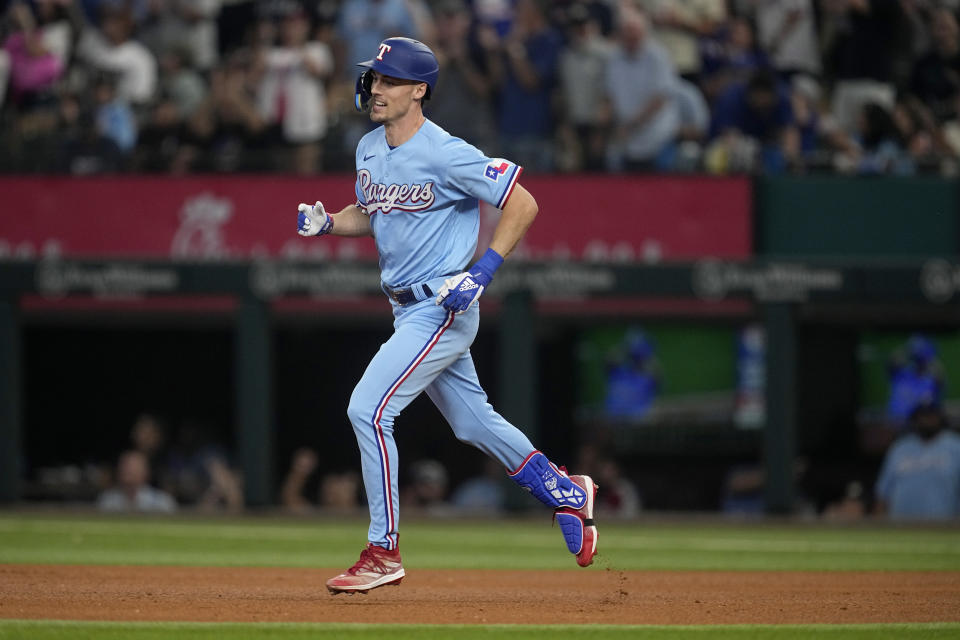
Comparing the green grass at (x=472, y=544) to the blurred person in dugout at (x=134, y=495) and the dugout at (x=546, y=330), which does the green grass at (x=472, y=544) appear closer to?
the blurred person in dugout at (x=134, y=495)

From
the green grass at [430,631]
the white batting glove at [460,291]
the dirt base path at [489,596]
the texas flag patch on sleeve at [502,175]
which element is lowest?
the dirt base path at [489,596]

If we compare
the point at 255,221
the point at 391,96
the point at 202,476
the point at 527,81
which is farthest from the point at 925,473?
the point at 391,96

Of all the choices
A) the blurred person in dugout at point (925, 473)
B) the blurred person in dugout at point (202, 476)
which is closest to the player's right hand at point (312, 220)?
the blurred person in dugout at point (202, 476)

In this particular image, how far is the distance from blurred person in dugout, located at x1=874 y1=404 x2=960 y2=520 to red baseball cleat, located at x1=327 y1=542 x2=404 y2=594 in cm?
656

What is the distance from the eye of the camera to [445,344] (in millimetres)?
5836

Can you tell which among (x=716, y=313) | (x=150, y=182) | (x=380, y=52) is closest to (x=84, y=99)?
(x=150, y=182)

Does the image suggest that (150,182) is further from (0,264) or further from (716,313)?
(716,313)

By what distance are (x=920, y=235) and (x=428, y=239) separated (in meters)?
6.77

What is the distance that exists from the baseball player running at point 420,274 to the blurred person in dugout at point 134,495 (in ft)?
20.4

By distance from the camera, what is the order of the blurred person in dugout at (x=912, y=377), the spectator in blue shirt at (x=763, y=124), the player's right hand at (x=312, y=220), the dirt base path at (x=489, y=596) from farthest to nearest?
the blurred person in dugout at (x=912, y=377), the spectator in blue shirt at (x=763, y=124), the player's right hand at (x=312, y=220), the dirt base path at (x=489, y=596)

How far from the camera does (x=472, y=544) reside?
945cm

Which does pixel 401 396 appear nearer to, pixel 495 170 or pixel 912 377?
pixel 495 170

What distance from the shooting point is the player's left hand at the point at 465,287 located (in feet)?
18.5

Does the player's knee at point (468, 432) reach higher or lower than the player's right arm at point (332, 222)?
lower
